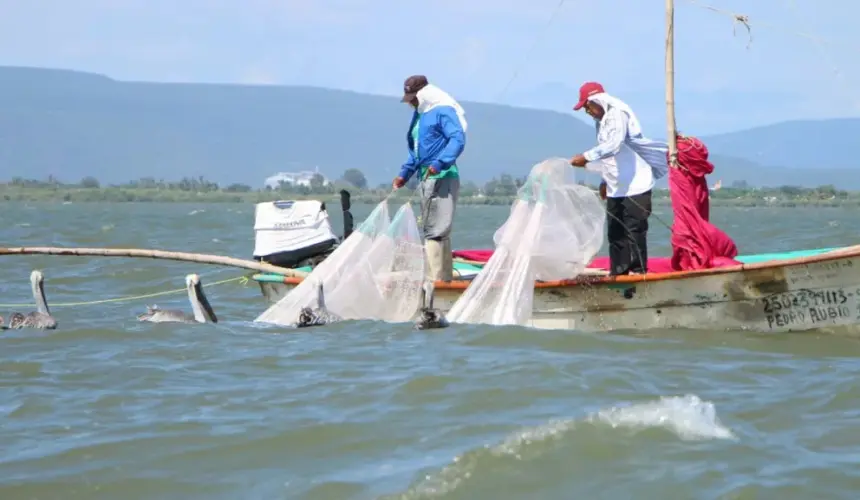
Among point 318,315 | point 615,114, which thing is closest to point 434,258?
point 318,315

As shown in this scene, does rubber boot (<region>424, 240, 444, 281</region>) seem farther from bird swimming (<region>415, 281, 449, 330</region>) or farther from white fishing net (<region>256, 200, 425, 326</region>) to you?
bird swimming (<region>415, 281, 449, 330</region>)

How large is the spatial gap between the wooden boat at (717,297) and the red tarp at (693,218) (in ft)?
1.16

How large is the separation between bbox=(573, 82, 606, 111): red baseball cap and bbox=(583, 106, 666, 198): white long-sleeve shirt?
200 mm

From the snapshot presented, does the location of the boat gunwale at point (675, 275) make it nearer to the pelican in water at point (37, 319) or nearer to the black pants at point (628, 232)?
the black pants at point (628, 232)

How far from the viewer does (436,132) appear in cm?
1167

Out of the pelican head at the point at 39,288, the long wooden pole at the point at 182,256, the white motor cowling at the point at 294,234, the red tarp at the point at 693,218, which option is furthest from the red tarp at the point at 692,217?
the pelican head at the point at 39,288

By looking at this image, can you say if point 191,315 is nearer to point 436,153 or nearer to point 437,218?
point 437,218

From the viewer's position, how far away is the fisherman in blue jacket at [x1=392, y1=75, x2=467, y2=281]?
11.6 metres

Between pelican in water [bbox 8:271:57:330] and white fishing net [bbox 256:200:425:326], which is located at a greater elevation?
white fishing net [bbox 256:200:425:326]

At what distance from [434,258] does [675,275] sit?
2.18 metres

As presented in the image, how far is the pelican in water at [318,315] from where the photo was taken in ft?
38.3

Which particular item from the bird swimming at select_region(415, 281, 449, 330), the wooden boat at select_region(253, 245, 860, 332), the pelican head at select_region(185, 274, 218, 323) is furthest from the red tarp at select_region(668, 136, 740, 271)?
the pelican head at select_region(185, 274, 218, 323)

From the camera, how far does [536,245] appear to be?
11.0 m

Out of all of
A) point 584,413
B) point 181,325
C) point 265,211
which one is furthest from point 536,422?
point 265,211
